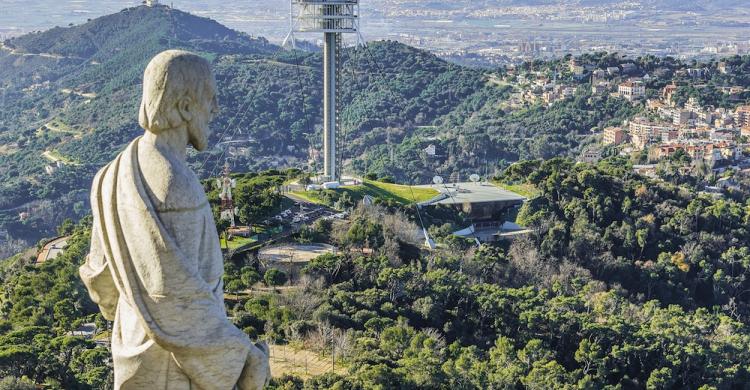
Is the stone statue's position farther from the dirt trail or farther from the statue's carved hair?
the dirt trail

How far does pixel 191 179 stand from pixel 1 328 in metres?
16.6

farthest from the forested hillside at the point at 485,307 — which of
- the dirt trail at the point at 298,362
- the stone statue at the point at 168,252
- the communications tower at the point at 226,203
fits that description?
the stone statue at the point at 168,252

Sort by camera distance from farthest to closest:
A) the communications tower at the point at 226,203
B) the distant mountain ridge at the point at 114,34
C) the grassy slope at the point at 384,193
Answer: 1. the distant mountain ridge at the point at 114,34
2. the grassy slope at the point at 384,193
3. the communications tower at the point at 226,203

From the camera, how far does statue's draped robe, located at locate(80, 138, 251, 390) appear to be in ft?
11.8

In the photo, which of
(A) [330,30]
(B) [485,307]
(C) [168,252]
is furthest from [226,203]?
(C) [168,252]

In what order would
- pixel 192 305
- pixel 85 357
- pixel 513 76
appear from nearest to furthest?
pixel 192 305 → pixel 85 357 → pixel 513 76

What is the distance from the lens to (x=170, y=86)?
367 centimetres

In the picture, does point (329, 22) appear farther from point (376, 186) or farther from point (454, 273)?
point (454, 273)

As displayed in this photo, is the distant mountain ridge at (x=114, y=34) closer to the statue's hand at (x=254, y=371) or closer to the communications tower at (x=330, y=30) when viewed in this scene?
the communications tower at (x=330, y=30)

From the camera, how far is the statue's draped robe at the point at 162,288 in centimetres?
359

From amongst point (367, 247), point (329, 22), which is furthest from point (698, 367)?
point (329, 22)

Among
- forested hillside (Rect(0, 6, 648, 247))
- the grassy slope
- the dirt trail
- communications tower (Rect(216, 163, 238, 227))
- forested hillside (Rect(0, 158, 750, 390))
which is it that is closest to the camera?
the dirt trail

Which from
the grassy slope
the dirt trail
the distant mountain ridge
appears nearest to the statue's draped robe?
the dirt trail

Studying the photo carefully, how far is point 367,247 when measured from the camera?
26.2 meters
